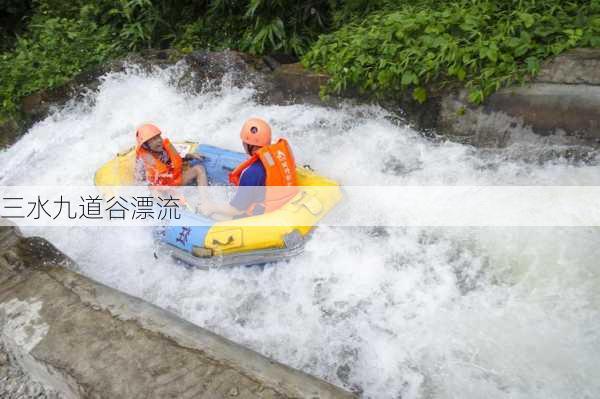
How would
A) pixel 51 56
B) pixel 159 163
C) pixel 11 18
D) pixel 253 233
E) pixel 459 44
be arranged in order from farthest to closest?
pixel 11 18, pixel 51 56, pixel 459 44, pixel 159 163, pixel 253 233

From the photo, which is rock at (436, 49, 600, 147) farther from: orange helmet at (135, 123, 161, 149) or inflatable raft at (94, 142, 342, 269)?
orange helmet at (135, 123, 161, 149)

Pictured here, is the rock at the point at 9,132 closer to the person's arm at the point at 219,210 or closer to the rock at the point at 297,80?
the rock at the point at 297,80

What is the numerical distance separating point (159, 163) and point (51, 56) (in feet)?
14.5

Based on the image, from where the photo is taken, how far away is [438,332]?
3.17m

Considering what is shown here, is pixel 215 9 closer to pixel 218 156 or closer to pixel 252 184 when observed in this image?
pixel 218 156

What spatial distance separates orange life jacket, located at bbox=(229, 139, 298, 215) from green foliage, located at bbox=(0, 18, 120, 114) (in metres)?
4.50

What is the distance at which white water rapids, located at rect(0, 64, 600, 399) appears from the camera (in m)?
2.96

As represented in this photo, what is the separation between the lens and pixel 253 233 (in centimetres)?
368

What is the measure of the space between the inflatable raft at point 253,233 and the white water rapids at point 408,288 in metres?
0.13

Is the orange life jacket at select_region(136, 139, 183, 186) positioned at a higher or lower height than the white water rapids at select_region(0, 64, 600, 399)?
higher

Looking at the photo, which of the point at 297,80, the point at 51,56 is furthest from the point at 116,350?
the point at 51,56

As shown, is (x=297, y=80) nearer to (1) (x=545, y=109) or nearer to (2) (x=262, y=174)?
(2) (x=262, y=174)

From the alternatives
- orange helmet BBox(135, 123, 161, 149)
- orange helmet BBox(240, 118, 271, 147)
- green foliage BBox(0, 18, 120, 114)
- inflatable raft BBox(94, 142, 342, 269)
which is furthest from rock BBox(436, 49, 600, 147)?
green foliage BBox(0, 18, 120, 114)

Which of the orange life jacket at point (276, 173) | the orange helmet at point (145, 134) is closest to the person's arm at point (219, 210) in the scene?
the orange life jacket at point (276, 173)
